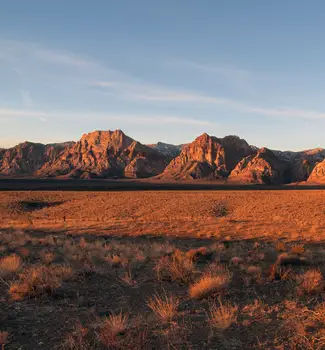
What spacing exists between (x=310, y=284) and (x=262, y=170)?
132407mm

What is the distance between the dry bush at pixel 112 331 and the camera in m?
4.87

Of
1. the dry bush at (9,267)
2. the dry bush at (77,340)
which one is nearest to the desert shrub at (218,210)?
the dry bush at (9,267)

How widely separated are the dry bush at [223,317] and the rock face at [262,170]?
12234 centimetres

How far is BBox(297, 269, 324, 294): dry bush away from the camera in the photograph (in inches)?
277

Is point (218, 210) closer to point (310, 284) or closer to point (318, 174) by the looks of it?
point (310, 284)

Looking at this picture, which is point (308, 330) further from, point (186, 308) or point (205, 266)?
point (205, 266)

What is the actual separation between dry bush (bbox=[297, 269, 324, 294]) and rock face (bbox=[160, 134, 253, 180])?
134159 millimetres

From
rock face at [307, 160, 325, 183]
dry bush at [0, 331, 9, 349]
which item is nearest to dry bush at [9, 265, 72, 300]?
dry bush at [0, 331, 9, 349]

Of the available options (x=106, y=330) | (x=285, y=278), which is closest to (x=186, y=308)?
(x=106, y=330)

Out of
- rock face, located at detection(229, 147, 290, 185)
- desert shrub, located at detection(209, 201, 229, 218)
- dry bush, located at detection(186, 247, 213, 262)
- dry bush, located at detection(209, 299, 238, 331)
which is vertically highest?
rock face, located at detection(229, 147, 290, 185)

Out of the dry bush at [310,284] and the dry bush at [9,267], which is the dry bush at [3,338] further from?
the dry bush at [310,284]

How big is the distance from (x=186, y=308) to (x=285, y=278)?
3198 mm

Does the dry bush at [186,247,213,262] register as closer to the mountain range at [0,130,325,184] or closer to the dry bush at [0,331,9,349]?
the dry bush at [0,331,9,349]

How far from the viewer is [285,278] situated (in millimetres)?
8312
